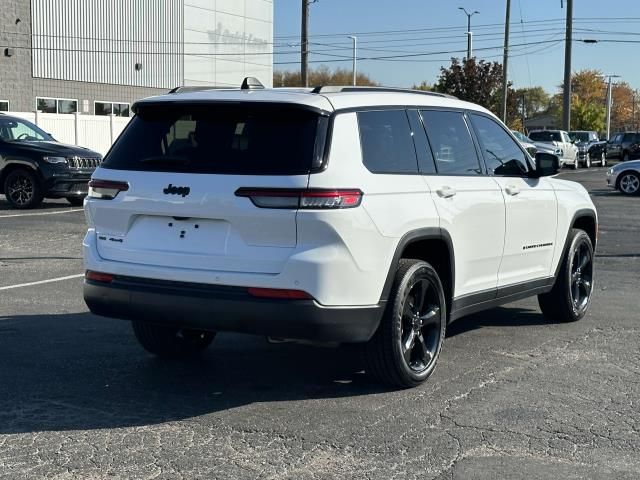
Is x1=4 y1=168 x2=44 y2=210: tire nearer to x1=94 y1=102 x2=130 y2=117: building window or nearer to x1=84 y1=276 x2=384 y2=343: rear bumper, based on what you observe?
x1=84 y1=276 x2=384 y2=343: rear bumper

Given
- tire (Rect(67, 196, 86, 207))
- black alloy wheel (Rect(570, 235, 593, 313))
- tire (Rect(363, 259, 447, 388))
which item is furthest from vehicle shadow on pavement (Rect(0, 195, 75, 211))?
tire (Rect(363, 259, 447, 388))

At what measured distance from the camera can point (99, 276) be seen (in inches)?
228

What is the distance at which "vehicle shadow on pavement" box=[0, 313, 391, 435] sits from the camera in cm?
537

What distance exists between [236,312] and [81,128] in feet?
98.3

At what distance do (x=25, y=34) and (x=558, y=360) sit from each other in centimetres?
3738

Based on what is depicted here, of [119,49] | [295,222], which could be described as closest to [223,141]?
[295,222]

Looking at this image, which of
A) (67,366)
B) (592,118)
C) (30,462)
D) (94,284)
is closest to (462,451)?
(30,462)

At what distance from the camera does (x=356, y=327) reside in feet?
17.5

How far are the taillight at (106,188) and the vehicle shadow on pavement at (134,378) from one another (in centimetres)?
121

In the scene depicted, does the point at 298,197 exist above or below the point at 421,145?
below

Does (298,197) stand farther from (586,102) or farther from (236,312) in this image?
(586,102)

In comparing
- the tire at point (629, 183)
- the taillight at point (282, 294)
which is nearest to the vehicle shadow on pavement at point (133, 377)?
the taillight at point (282, 294)

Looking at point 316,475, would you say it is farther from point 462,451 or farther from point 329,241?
point 329,241

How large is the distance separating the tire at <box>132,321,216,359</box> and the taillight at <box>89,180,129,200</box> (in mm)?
1064
